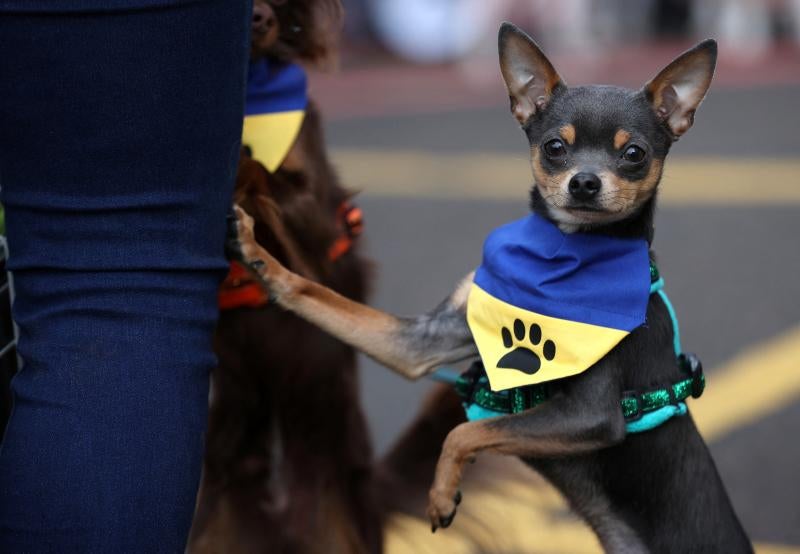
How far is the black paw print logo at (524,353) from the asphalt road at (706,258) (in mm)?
870

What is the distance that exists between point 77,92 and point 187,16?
19 cm

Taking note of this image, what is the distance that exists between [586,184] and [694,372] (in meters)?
0.41

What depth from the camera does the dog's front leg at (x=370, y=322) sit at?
236cm

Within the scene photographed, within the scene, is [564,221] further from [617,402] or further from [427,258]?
[427,258]

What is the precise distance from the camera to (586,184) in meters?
2.15

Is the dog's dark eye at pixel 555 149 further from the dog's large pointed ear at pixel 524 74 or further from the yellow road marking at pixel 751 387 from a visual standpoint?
the yellow road marking at pixel 751 387

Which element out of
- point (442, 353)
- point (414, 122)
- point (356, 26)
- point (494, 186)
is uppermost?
point (442, 353)

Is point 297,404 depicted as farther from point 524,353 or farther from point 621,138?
point 621,138

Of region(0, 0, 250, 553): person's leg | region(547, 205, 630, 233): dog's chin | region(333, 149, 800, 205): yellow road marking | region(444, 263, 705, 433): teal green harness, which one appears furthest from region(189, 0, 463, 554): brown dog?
region(333, 149, 800, 205): yellow road marking

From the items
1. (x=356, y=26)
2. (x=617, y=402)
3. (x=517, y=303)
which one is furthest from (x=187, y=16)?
(x=356, y=26)

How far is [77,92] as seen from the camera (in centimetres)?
192

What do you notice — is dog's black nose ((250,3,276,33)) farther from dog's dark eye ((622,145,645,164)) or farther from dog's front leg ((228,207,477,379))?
dog's dark eye ((622,145,645,164))

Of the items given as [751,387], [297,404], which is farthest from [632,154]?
[751,387]

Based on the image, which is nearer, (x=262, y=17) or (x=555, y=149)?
(x=555, y=149)
